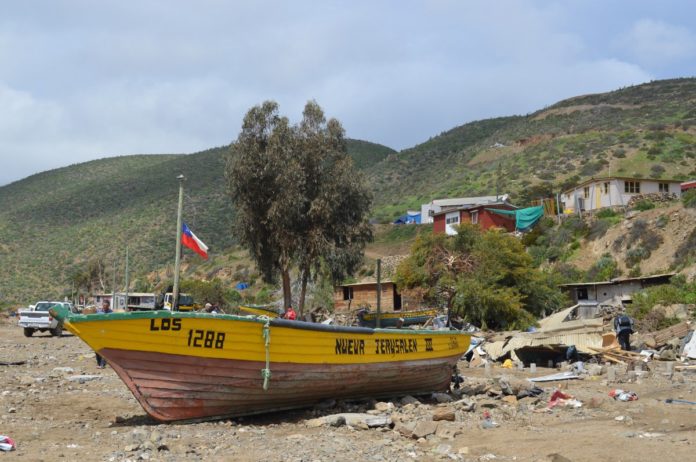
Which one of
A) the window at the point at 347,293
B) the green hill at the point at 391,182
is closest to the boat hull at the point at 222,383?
the window at the point at 347,293

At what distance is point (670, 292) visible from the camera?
25.6 metres

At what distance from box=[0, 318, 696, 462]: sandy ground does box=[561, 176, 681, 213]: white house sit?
103 ft

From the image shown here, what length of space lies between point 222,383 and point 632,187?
39.7m

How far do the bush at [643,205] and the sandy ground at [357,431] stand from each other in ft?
95.5

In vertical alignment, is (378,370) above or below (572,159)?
below

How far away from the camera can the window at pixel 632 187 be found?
44.3 meters

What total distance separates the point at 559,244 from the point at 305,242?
61.3 ft

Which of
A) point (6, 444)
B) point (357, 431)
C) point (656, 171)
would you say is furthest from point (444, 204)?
point (6, 444)

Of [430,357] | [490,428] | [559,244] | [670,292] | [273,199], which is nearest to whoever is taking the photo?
[490,428]

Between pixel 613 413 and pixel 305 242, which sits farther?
pixel 305 242

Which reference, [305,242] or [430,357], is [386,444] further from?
[305,242]

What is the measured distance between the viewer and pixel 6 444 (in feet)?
27.7

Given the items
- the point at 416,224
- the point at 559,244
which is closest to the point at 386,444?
the point at 559,244

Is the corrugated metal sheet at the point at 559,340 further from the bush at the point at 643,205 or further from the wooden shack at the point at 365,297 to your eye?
the bush at the point at 643,205
